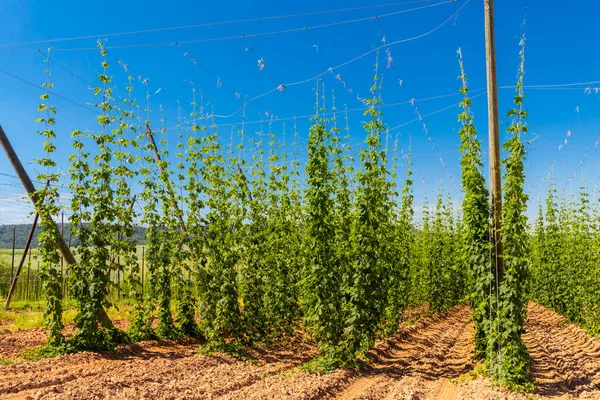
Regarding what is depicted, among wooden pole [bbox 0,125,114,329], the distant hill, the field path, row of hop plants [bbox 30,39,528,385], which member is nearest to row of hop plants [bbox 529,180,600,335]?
the field path

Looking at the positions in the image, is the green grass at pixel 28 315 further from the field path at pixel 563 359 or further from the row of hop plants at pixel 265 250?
the field path at pixel 563 359

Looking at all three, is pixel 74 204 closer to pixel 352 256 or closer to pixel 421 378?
pixel 352 256

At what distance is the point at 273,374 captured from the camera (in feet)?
25.6

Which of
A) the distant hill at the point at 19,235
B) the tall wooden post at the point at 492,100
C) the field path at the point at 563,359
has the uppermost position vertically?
the tall wooden post at the point at 492,100

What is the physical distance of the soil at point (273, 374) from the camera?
6.39 metres

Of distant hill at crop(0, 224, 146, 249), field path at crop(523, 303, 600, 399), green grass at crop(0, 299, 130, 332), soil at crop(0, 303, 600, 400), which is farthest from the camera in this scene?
distant hill at crop(0, 224, 146, 249)

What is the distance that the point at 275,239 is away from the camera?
1058cm

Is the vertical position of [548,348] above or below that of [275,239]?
below

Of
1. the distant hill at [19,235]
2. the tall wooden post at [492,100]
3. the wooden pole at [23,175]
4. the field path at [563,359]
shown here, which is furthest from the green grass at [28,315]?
the field path at [563,359]

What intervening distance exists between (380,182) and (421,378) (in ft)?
12.2

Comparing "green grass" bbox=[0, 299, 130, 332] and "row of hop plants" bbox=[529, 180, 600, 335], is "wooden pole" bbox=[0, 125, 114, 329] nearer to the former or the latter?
"green grass" bbox=[0, 299, 130, 332]

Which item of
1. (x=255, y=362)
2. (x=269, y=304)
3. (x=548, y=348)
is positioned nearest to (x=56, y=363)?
(x=255, y=362)

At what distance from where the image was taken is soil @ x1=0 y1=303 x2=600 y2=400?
639 cm

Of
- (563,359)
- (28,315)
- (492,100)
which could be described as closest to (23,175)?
(28,315)
